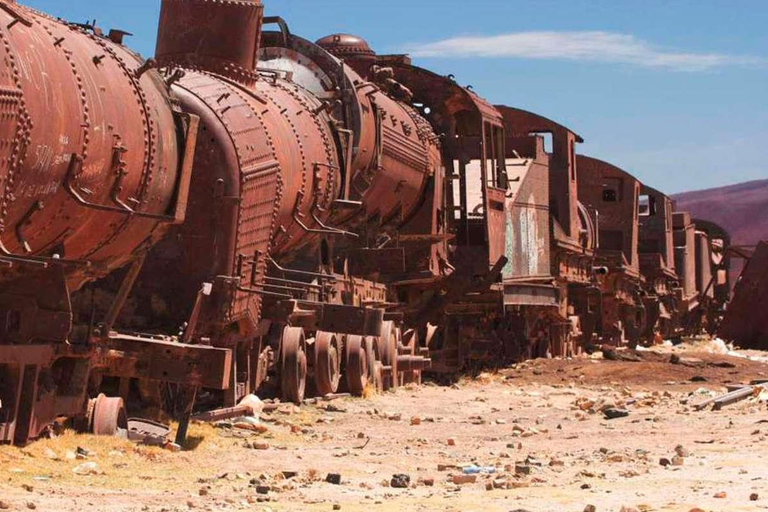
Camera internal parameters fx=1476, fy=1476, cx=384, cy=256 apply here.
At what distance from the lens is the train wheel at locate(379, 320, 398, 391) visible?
61.6 feet

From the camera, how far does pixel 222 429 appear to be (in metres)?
12.1

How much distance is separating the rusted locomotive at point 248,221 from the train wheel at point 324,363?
0.08 ft

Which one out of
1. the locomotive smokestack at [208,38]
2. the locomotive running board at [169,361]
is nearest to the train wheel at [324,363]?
the locomotive smokestack at [208,38]

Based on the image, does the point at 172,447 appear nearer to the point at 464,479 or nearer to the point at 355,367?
the point at 464,479

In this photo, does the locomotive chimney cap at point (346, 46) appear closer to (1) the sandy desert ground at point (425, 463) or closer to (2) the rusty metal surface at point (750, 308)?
(1) the sandy desert ground at point (425, 463)

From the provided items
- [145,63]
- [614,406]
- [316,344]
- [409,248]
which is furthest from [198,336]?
[409,248]

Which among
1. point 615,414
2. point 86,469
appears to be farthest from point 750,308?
point 86,469

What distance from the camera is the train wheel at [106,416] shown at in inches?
407

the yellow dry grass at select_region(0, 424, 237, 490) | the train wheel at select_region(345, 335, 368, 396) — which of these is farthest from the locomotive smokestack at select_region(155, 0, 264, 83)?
the yellow dry grass at select_region(0, 424, 237, 490)

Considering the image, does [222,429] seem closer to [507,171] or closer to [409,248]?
[409,248]

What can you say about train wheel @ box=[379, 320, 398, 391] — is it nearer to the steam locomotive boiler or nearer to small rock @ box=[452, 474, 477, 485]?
the steam locomotive boiler

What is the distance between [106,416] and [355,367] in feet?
22.4

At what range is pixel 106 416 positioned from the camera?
10422 mm

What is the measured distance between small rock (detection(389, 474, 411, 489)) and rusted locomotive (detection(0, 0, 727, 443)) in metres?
1.92
